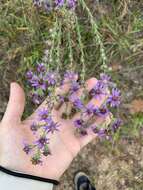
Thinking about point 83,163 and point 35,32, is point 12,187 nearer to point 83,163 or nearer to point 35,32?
point 83,163

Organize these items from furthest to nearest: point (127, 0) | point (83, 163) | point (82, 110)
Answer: point (83, 163)
point (127, 0)
point (82, 110)

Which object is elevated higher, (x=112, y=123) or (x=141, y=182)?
(x=112, y=123)

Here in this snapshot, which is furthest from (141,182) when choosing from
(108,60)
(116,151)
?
(108,60)

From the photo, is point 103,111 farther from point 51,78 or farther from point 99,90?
point 51,78

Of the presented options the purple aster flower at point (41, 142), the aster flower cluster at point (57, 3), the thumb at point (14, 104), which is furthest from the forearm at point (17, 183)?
the aster flower cluster at point (57, 3)

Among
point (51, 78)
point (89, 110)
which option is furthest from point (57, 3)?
point (89, 110)

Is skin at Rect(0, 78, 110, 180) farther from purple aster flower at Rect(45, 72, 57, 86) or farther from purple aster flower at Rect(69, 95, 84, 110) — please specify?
purple aster flower at Rect(45, 72, 57, 86)
